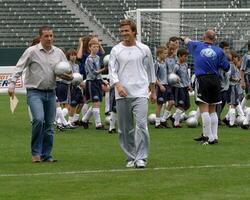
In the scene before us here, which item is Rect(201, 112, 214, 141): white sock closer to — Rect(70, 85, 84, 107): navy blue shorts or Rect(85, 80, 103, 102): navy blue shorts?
Rect(85, 80, 103, 102): navy blue shorts

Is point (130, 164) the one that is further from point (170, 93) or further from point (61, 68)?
point (170, 93)

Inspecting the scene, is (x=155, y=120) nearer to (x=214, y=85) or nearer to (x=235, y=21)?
(x=214, y=85)

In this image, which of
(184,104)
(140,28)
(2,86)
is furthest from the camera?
(2,86)

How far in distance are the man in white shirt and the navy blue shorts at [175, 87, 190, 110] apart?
8.21 meters

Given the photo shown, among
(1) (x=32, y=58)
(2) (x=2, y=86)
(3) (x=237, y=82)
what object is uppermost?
(1) (x=32, y=58)

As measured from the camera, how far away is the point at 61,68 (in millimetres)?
13953

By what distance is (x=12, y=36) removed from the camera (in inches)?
1667

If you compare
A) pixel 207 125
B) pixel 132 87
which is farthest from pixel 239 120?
pixel 132 87

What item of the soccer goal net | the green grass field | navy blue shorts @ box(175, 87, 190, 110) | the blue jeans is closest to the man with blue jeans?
the blue jeans

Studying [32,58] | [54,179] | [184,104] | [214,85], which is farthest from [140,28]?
[54,179]

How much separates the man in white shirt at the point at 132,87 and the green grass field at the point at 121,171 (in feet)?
1.14

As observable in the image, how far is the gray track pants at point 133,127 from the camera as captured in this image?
13.4m

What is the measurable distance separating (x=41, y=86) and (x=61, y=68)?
43cm

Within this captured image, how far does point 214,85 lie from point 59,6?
27.7m
